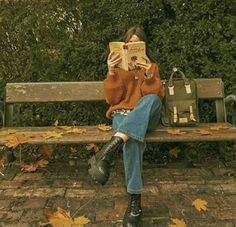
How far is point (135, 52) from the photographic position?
12.2 feet

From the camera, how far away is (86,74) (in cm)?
525

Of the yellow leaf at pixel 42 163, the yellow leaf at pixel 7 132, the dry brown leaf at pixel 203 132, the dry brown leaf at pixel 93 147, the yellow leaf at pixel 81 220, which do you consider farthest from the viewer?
the dry brown leaf at pixel 93 147

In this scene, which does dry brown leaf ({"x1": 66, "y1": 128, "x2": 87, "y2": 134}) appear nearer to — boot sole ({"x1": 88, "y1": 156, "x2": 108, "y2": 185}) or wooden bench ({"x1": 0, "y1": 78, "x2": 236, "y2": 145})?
wooden bench ({"x1": 0, "y1": 78, "x2": 236, "y2": 145})

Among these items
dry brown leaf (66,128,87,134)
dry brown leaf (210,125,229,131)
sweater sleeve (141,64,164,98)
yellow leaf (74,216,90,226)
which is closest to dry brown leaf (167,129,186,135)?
dry brown leaf (210,125,229,131)

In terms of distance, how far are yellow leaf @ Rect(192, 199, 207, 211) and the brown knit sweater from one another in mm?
989

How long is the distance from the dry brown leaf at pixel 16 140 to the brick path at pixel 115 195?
49 centimetres

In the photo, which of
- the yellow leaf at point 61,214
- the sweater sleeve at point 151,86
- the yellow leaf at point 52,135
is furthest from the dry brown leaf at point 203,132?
the yellow leaf at point 61,214

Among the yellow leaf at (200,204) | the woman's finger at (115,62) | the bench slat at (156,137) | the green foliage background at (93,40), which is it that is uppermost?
the green foliage background at (93,40)

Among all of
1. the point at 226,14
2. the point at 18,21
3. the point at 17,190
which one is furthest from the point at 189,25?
the point at 17,190

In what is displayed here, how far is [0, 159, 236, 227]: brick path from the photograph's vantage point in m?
3.68

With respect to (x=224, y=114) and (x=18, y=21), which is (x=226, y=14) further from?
(x=18, y=21)

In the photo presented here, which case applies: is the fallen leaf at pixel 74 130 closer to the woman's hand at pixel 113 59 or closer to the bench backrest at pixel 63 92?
the bench backrest at pixel 63 92

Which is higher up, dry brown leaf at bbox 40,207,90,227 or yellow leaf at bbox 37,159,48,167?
yellow leaf at bbox 37,159,48,167

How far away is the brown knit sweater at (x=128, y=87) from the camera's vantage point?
403 centimetres
